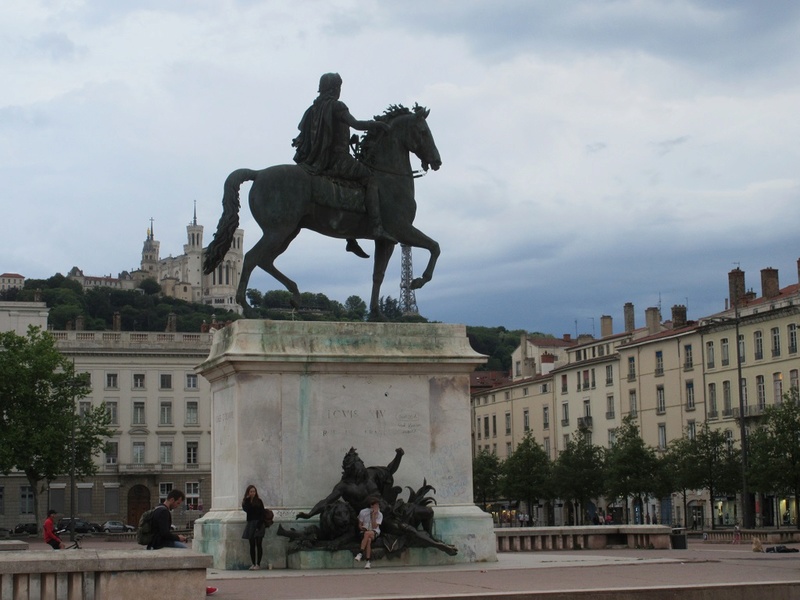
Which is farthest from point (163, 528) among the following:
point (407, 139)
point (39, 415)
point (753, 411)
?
point (753, 411)

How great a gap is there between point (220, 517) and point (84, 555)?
5769 mm

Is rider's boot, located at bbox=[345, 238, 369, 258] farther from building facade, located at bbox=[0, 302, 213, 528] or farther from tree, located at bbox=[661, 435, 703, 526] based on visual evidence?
building facade, located at bbox=[0, 302, 213, 528]

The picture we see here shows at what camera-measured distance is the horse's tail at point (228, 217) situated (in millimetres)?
19953

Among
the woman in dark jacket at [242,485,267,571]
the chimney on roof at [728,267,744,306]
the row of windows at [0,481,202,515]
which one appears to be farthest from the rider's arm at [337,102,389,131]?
the row of windows at [0,481,202,515]

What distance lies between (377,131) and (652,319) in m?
79.1

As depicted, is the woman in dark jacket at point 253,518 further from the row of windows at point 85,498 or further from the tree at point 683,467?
the row of windows at point 85,498

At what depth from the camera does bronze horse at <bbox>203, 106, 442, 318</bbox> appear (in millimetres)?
19844

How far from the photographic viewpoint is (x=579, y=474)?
8481 centimetres

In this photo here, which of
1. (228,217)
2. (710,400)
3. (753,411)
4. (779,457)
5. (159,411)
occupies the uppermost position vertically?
(159,411)

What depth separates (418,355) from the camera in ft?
63.7

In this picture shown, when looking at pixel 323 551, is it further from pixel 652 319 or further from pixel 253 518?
pixel 652 319

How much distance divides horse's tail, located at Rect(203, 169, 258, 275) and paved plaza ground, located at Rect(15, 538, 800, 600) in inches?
200

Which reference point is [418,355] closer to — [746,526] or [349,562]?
[349,562]

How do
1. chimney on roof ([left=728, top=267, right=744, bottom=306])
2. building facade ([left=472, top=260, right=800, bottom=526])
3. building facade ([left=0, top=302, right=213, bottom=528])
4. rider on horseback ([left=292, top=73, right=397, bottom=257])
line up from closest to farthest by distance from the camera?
1. rider on horseback ([left=292, top=73, right=397, bottom=257])
2. building facade ([left=472, top=260, right=800, bottom=526])
3. chimney on roof ([left=728, top=267, right=744, bottom=306])
4. building facade ([left=0, top=302, right=213, bottom=528])
